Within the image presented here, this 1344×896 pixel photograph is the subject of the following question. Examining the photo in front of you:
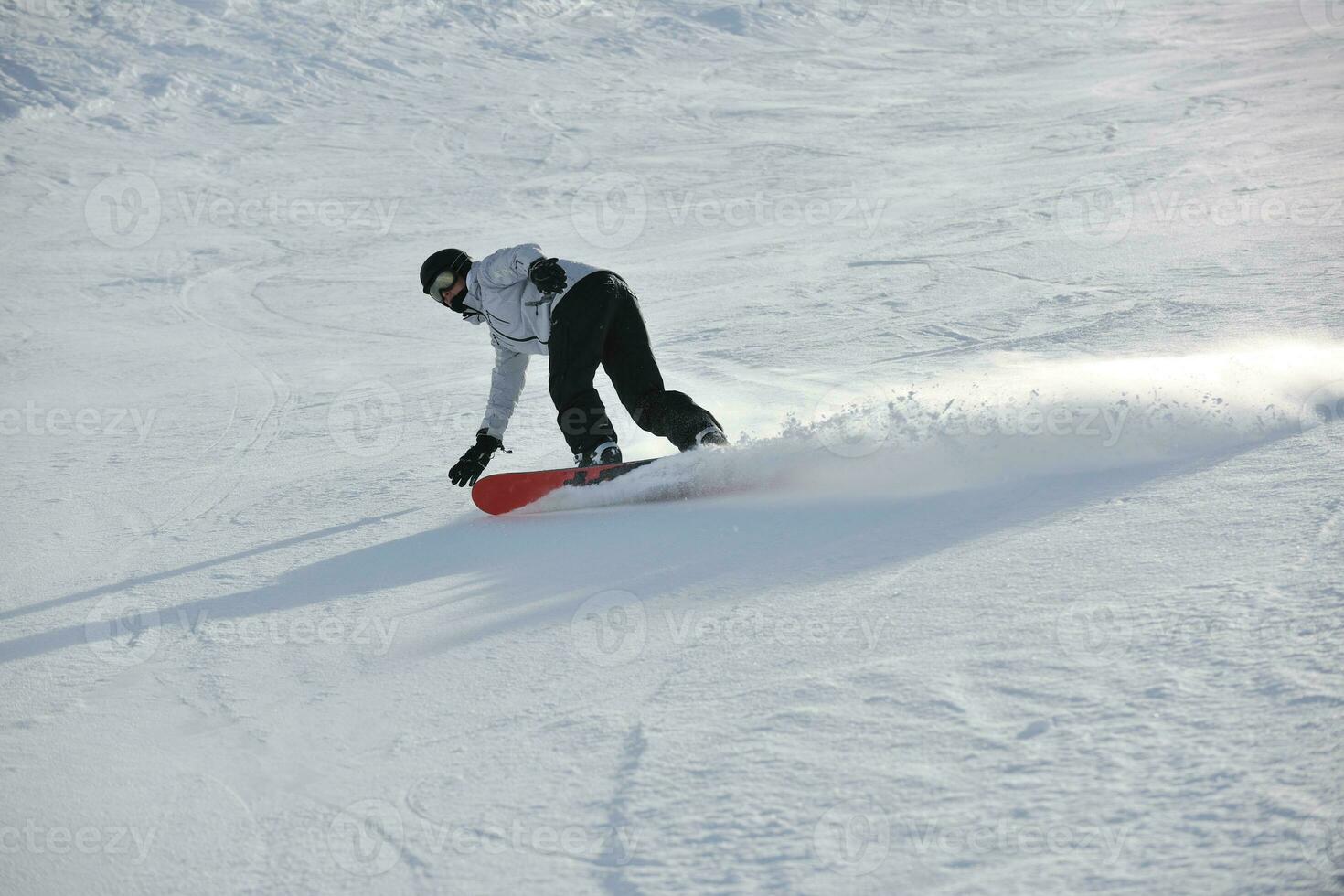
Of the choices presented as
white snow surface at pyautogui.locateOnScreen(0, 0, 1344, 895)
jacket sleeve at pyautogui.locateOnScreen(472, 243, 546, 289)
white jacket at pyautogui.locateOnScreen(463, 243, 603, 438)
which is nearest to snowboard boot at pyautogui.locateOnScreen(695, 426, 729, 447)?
white snow surface at pyautogui.locateOnScreen(0, 0, 1344, 895)

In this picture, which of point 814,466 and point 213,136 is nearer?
point 814,466

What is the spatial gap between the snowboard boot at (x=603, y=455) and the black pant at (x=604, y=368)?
2 cm

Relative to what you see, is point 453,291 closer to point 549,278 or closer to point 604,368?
point 549,278

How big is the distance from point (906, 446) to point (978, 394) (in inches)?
29.0

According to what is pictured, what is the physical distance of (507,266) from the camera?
3902 millimetres

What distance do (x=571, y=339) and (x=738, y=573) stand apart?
4.55 feet

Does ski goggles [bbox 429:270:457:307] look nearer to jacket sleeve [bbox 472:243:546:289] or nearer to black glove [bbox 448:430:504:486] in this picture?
jacket sleeve [bbox 472:243:546:289]

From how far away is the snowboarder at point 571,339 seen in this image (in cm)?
382

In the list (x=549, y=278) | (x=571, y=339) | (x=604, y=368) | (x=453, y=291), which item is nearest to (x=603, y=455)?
(x=604, y=368)

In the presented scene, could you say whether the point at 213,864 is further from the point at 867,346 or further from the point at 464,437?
the point at 867,346

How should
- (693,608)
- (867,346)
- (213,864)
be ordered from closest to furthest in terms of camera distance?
(213,864) → (693,608) → (867,346)

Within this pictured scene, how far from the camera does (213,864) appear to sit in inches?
75.0

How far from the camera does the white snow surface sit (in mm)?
1763

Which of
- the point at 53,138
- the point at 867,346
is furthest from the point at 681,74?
the point at 867,346
